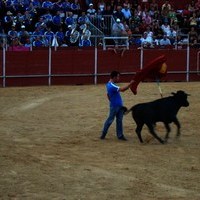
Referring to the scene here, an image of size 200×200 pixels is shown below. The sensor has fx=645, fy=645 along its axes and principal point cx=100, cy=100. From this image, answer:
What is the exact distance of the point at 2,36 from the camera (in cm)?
2338

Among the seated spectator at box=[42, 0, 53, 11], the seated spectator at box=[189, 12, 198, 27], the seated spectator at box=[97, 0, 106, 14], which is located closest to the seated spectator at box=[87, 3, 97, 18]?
the seated spectator at box=[97, 0, 106, 14]

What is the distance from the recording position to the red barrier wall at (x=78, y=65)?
23766 millimetres

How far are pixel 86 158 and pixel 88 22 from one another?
16329mm

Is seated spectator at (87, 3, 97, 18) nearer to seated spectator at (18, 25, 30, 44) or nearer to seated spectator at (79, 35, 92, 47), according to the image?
seated spectator at (79, 35, 92, 47)

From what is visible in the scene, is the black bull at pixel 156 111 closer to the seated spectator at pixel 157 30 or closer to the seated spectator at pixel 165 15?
the seated spectator at pixel 157 30

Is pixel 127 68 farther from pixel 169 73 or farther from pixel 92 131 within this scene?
pixel 92 131

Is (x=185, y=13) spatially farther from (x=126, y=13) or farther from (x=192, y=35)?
(x=126, y=13)

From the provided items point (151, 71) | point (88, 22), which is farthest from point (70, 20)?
point (151, 71)

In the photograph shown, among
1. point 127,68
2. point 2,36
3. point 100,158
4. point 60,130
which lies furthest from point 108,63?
point 100,158

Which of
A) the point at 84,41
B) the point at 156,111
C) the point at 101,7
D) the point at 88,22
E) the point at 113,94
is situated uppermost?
the point at 101,7

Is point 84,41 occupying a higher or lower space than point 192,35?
lower

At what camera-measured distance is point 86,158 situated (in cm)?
1058

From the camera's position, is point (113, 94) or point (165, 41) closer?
point (113, 94)

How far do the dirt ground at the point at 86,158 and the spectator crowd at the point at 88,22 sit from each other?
7141mm
